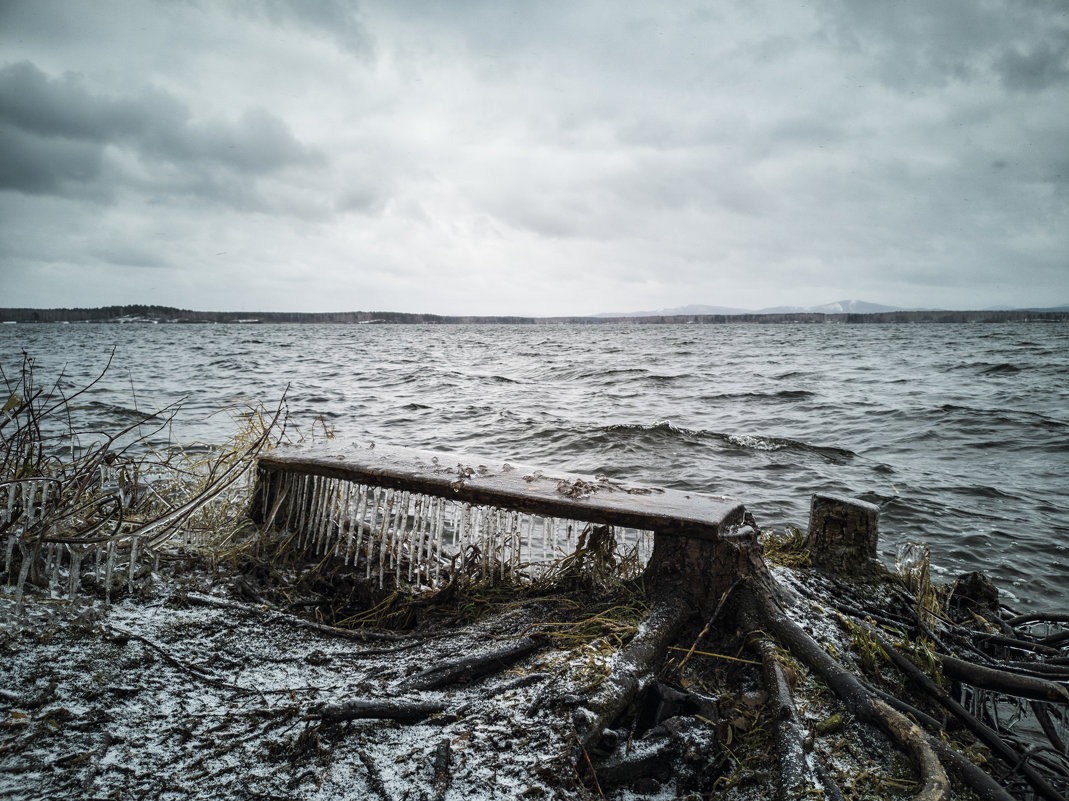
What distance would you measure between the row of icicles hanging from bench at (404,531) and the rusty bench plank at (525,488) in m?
0.12

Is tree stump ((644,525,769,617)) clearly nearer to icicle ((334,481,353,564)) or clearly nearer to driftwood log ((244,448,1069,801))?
driftwood log ((244,448,1069,801))

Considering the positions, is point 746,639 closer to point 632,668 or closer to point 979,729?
point 632,668

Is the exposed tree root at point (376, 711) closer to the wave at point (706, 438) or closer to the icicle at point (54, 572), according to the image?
the icicle at point (54, 572)

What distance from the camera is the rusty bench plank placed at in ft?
9.40

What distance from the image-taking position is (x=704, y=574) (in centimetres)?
288

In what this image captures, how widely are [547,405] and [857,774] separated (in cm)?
1433

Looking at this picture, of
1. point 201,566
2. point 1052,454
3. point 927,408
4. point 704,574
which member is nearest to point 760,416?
point 927,408

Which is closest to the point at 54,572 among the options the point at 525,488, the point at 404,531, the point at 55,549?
the point at 55,549

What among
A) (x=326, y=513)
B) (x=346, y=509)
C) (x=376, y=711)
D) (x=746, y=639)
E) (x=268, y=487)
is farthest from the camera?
(x=268, y=487)

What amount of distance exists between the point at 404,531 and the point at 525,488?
0.93 m

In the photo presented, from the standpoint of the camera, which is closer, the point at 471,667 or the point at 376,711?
the point at 376,711

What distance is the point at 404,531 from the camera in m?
3.50

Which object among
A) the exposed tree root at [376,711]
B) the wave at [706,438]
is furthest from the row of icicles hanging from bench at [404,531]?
the wave at [706,438]

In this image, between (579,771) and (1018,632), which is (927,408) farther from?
(579,771)
